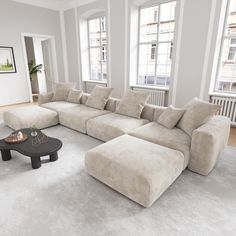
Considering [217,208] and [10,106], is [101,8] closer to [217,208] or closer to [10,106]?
[10,106]

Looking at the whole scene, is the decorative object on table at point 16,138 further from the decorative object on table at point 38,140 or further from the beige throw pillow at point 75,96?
the beige throw pillow at point 75,96

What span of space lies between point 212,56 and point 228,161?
7.59ft

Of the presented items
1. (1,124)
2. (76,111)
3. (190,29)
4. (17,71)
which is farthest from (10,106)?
(190,29)

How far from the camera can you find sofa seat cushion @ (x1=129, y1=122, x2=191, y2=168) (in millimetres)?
2109

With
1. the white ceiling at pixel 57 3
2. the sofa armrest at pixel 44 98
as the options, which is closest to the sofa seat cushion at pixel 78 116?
the sofa armrest at pixel 44 98

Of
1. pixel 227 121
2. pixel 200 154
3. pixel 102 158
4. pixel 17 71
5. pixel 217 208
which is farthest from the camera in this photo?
pixel 17 71

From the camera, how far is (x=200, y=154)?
81.6 inches

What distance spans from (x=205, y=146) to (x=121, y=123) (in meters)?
1.29

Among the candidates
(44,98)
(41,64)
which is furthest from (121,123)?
(41,64)

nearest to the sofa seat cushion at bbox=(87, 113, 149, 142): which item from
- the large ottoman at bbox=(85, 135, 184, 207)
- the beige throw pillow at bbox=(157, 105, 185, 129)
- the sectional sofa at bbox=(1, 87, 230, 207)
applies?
the sectional sofa at bbox=(1, 87, 230, 207)

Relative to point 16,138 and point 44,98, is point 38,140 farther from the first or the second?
point 44,98

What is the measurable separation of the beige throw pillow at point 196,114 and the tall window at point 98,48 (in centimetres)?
426

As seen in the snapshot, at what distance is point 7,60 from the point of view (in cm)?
539

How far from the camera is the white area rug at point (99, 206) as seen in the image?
4.83 ft
